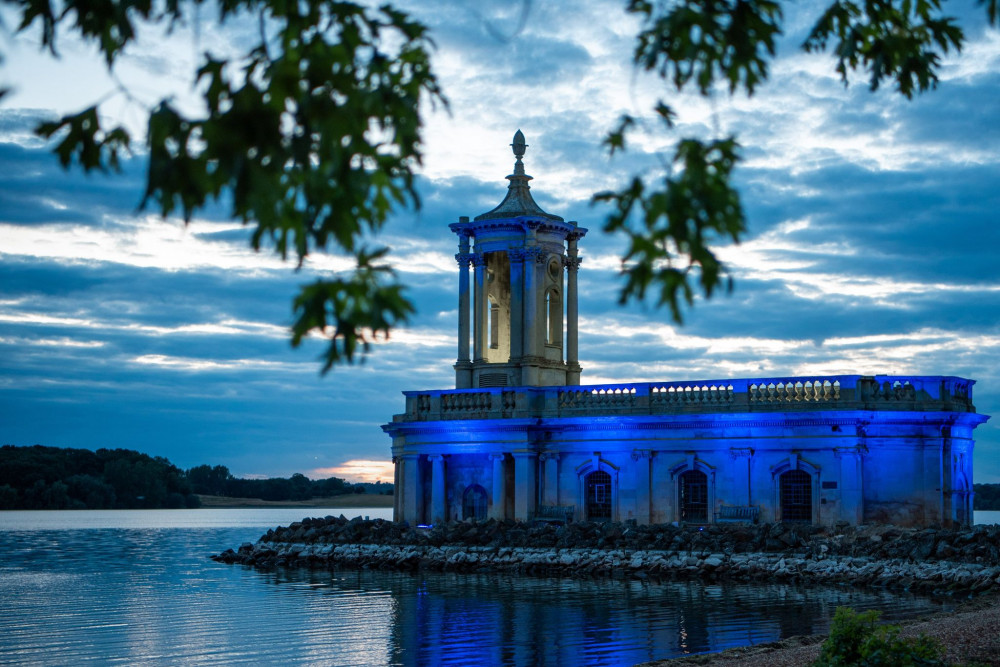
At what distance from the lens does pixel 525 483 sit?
4484cm

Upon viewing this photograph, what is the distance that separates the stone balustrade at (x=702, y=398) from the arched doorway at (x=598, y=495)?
7.45 feet

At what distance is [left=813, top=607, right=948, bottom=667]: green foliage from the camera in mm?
14727

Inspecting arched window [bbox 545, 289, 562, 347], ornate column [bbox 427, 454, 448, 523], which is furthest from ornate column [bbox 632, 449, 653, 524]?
ornate column [bbox 427, 454, 448, 523]

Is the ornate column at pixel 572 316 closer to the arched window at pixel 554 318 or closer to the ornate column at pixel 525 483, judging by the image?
the arched window at pixel 554 318

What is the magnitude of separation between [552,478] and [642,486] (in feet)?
11.2

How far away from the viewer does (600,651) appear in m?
25.1

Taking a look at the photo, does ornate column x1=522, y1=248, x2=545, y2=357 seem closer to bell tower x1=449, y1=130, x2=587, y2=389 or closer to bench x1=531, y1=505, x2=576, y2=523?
bell tower x1=449, y1=130, x2=587, y2=389

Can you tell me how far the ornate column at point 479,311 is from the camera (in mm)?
48344

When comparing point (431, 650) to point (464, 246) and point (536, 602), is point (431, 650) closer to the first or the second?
point (536, 602)

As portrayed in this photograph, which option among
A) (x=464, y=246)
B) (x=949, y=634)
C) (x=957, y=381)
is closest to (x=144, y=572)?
(x=464, y=246)

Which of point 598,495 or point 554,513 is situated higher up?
point 598,495

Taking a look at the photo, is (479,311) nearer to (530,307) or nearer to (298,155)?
(530,307)

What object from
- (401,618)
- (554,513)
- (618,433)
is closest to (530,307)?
(618,433)

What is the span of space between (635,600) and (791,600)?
4035 millimetres
